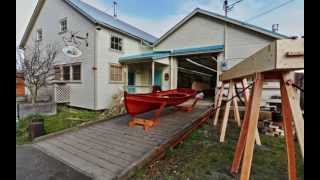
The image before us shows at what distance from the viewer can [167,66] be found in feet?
37.9

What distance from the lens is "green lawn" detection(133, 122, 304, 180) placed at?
308cm

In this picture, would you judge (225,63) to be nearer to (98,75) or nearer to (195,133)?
(195,133)

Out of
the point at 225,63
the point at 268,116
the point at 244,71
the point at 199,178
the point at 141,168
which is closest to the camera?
the point at 244,71

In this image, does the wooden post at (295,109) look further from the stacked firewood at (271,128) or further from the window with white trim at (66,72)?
the window with white trim at (66,72)

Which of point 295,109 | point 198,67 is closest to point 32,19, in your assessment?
point 198,67

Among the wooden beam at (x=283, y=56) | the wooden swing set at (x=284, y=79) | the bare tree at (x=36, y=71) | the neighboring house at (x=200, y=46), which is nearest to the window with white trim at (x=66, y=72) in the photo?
the bare tree at (x=36, y=71)

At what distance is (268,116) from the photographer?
20.0 ft

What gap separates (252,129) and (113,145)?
11.3ft

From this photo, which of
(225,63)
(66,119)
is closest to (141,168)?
(66,119)

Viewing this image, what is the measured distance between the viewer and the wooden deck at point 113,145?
353cm

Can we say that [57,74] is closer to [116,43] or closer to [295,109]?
[116,43]

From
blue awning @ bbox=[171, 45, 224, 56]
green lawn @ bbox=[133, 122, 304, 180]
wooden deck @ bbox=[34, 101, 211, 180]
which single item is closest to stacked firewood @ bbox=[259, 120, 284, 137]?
green lawn @ bbox=[133, 122, 304, 180]

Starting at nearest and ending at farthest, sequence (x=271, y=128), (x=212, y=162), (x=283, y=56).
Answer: (x=283, y=56)
(x=212, y=162)
(x=271, y=128)
